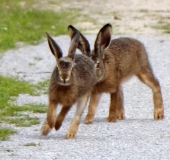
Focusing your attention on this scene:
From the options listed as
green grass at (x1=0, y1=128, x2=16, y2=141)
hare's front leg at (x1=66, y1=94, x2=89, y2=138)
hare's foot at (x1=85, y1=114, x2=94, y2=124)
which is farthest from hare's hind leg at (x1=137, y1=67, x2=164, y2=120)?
green grass at (x1=0, y1=128, x2=16, y2=141)

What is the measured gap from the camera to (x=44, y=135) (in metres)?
9.76

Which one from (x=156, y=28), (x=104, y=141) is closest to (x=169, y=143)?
(x=104, y=141)

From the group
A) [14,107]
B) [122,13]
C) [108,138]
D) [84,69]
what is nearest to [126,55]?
[84,69]

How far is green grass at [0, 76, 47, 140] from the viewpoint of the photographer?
420 inches

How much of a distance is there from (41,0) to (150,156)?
62.9 ft

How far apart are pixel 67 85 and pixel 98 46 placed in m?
1.63

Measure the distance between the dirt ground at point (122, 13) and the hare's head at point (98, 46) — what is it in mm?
10250

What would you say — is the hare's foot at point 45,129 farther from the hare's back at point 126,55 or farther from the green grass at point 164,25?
the green grass at point 164,25

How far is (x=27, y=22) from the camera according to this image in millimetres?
22375

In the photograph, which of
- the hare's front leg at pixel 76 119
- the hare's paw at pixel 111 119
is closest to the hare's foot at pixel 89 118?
the hare's paw at pixel 111 119

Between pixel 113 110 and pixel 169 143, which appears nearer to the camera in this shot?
pixel 169 143

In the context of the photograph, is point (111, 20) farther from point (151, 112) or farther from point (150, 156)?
point (150, 156)

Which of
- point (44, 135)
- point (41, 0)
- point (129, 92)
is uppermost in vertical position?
point (44, 135)

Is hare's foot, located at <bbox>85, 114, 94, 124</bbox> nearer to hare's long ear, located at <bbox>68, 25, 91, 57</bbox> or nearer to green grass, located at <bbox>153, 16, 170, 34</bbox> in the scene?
hare's long ear, located at <bbox>68, 25, 91, 57</bbox>
